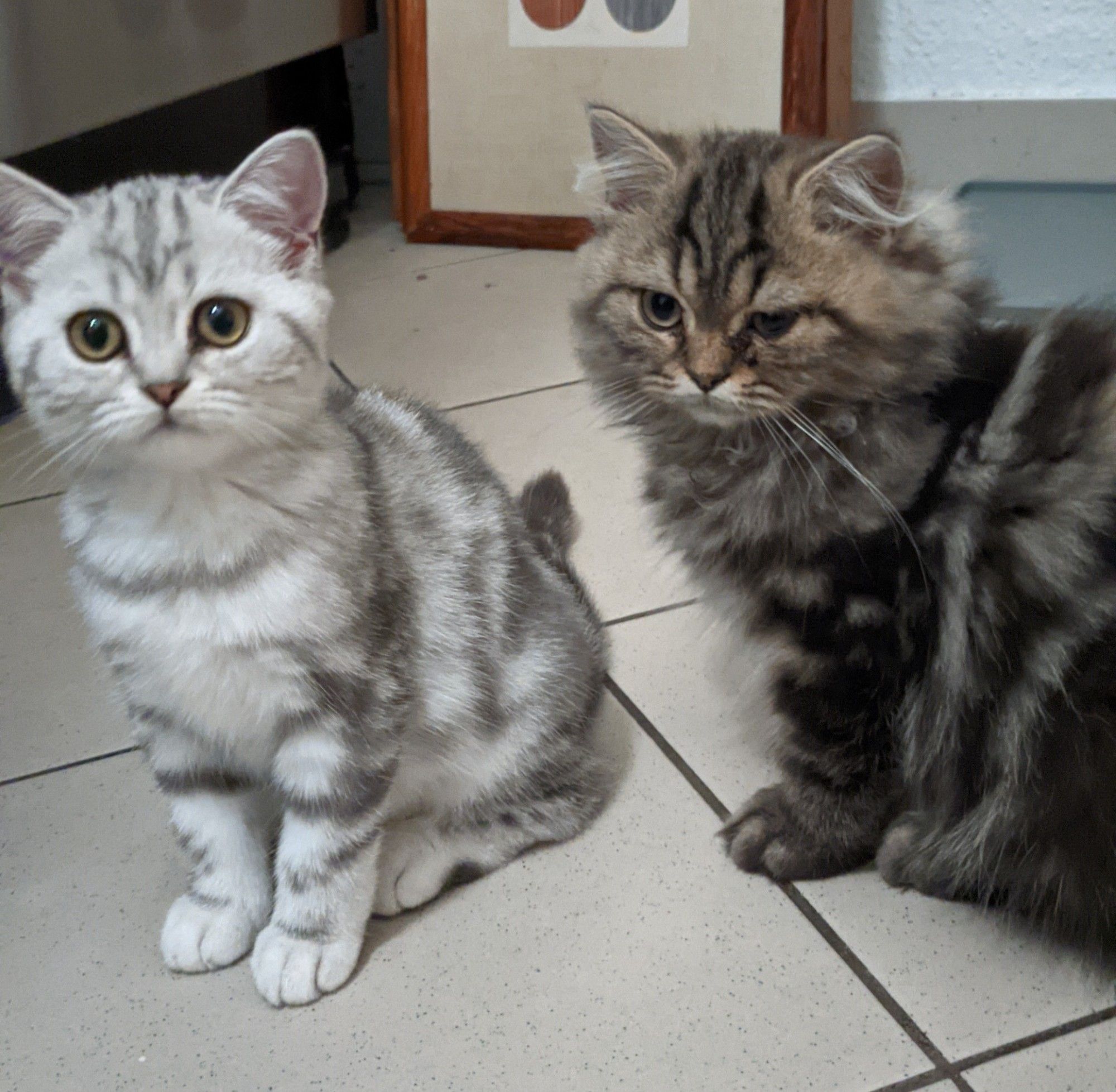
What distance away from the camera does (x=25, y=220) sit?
922 millimetres

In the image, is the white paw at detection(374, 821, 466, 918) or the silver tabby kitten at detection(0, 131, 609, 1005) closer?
the silver tabby kitten at detection(0, 131, 609, 1005)

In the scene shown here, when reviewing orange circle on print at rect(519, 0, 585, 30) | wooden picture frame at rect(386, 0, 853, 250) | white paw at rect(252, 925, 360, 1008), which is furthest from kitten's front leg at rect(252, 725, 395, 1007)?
orange circle on print at rect(519, 0, 585, 30)

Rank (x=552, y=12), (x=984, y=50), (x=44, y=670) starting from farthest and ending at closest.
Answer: (x=984, y=50) → (x=552, y=12) → (x=44, y=670)

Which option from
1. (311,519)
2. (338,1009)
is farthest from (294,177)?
(338,1009)

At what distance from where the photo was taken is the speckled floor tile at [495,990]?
98 centimetres

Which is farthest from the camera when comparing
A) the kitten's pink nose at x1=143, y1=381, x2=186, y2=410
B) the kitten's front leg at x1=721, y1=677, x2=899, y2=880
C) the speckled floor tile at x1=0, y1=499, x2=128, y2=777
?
the speckled floor tile at x1=0, y1=499, x2=128, y2=777

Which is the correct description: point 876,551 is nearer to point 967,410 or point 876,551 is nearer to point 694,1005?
point 967,410

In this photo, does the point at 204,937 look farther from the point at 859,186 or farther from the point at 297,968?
the point at 859,186

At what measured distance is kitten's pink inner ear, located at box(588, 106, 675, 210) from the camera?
1.17 meters

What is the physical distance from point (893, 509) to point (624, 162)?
1.42 feet

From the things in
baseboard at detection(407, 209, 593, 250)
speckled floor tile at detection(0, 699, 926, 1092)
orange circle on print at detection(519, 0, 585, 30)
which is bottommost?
speckled floor tile at detection(0, 699, 926, 1092)

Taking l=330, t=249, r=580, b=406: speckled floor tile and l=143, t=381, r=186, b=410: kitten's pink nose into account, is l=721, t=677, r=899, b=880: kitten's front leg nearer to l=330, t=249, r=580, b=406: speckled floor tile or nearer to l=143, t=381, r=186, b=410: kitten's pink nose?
l=143, t=381, r=186, b=410: kitten's pink nose

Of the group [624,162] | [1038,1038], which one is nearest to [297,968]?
[1038,1038]

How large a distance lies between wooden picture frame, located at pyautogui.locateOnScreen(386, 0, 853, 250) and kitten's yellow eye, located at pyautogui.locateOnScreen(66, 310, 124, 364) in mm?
1529
